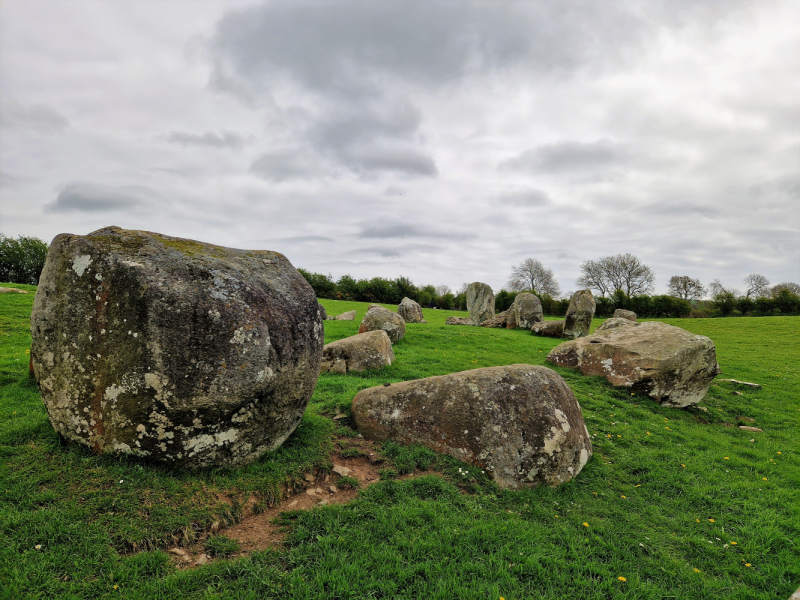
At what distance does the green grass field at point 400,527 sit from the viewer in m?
4.01

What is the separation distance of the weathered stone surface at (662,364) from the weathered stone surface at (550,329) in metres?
12.9

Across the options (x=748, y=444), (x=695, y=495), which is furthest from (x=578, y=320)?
(x=695, y=495)

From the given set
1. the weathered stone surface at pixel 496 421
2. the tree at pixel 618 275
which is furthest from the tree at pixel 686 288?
the weathered stone surface at pixel 496 421

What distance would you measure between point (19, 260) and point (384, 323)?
155 ft

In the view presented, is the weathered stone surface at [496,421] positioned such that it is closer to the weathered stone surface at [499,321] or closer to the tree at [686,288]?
the weathered stone surface at [499,321]

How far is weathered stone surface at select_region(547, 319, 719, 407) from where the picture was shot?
11836 millimetres

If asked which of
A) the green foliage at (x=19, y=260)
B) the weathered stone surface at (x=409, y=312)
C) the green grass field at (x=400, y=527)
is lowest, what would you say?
the green grass field at (x=400, y=527)

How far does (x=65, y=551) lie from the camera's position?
12.9 feet

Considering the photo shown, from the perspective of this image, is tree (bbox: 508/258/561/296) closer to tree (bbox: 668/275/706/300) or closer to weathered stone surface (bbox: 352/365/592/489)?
tree (bbox: 668/275/706/300)

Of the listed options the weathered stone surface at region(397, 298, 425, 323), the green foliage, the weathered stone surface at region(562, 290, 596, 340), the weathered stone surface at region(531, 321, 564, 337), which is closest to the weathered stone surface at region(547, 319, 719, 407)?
the weathered stone surface at region(562, 290, 596, 340)

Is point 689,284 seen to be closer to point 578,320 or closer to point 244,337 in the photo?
point 578,320

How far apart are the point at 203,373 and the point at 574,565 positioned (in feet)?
17.7

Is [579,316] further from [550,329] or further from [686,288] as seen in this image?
[686,288]

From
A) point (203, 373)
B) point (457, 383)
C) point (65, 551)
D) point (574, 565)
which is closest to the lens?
point (65, 551)
